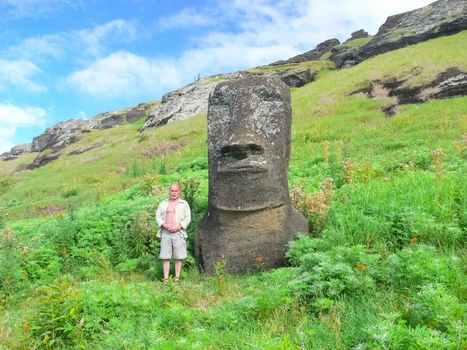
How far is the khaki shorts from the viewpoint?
718cm

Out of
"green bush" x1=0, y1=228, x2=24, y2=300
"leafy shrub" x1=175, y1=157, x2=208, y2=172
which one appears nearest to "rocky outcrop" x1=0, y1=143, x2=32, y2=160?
"leafy shrub" x1=175, y1=157, x2=208, y2=172

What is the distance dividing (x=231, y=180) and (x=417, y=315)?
12.9 feet

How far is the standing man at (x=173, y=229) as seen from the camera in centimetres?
719

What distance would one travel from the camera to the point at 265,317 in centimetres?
438

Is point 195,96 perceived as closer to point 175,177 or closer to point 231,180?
point 175,177

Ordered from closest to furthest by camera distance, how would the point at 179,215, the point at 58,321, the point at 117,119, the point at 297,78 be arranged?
the point at 58,321
the point at 179,215
the point at 297,78
the point at 117,119

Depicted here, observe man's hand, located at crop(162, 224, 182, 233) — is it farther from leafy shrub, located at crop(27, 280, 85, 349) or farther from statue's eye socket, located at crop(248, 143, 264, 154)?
leafy shrub, located at crop(27, 280, 85, 349)

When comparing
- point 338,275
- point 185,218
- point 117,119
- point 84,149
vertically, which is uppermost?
point 117,119

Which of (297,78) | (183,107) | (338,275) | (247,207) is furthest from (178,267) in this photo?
(297,78)

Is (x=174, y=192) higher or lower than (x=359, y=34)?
lower

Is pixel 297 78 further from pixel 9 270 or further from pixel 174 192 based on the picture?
pixel 9 270

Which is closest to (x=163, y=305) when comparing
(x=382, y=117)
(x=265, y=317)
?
(x=265, y=317)

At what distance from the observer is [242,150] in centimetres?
704

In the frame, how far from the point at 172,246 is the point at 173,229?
287 mm
